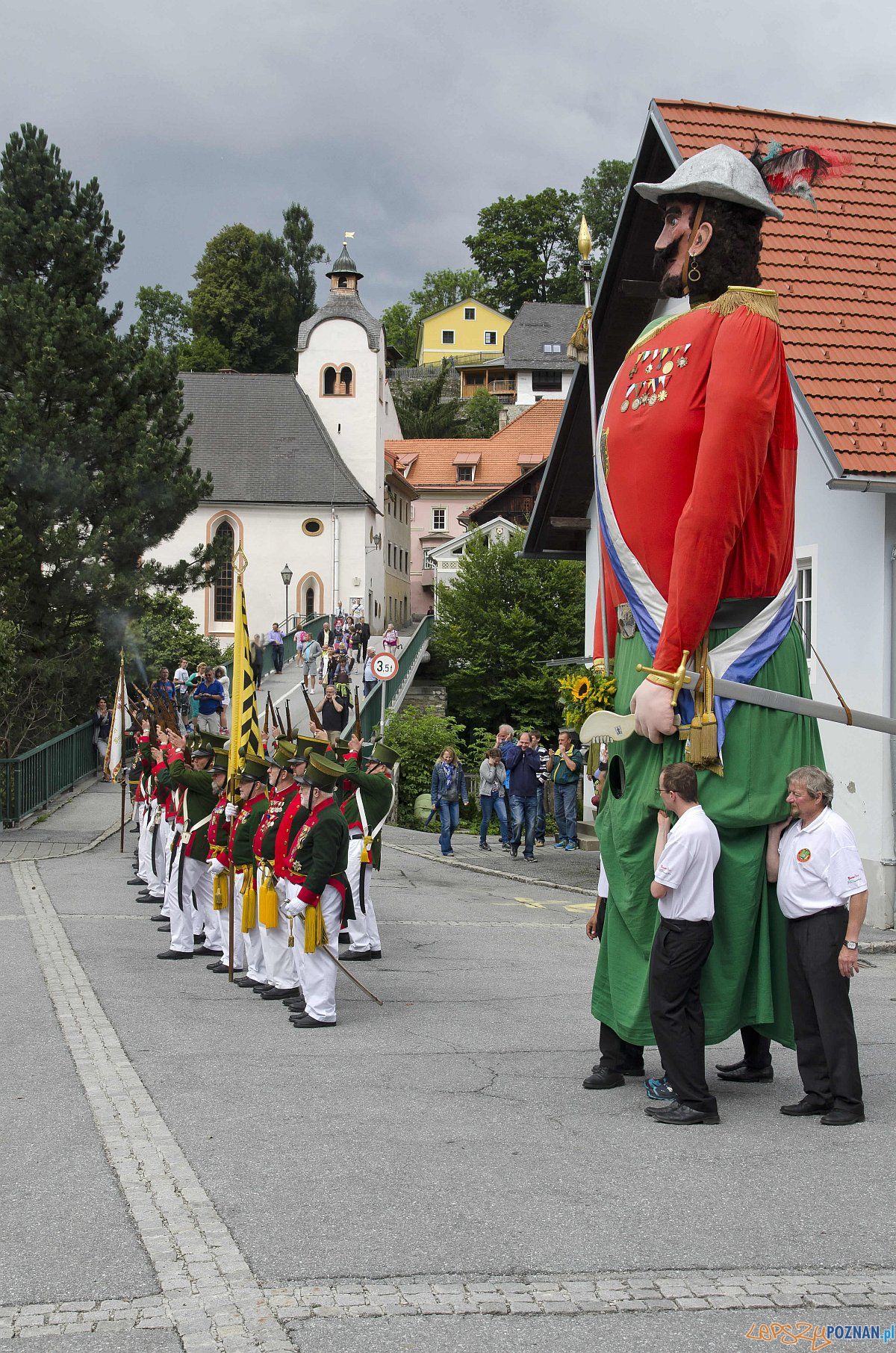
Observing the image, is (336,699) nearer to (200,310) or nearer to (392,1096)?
(392,1096)

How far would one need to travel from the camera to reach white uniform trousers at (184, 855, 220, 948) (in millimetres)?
11516

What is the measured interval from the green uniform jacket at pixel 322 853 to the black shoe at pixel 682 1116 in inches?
127

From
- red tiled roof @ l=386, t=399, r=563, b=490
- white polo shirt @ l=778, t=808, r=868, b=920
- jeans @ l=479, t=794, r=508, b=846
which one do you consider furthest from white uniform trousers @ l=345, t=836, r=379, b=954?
red tiled roof @ l=386, t=399, r=563, b=490

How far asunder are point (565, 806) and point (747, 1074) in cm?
1503

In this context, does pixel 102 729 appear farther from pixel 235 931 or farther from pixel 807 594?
pixel 807 594

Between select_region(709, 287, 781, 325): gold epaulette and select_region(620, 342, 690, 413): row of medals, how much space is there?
0.19 m

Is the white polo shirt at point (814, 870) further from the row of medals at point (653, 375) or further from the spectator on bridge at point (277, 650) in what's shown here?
the spectator on bridge at point (277, 650)

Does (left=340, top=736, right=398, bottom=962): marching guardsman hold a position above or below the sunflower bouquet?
below

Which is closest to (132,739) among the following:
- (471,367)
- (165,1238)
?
(165,1238)

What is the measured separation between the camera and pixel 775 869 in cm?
580

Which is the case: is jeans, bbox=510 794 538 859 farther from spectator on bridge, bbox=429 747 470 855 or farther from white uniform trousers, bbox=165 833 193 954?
white uniform trousers, bbox=165 833 193 954

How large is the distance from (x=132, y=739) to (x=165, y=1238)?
16.8m

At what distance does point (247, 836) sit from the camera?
32.7 feet

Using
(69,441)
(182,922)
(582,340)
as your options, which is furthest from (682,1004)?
(69,441)
